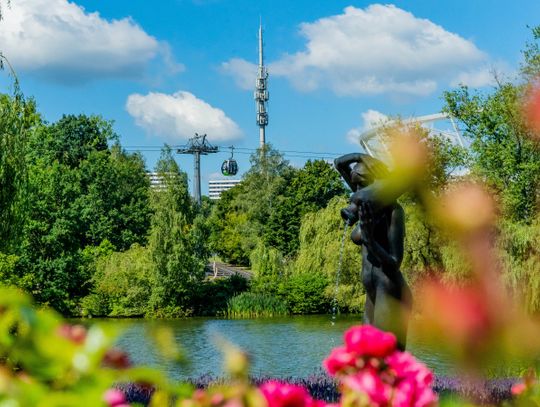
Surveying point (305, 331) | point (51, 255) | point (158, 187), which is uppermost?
point (158, 187)

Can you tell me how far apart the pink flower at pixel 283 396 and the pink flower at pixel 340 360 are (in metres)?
0.24

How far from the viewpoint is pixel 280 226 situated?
50062 mm

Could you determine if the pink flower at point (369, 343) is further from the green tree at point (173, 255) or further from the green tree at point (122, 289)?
the green tree at point (122, 289)

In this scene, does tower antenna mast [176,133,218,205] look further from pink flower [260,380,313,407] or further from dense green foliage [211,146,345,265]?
pink flower [260,380,313,407]

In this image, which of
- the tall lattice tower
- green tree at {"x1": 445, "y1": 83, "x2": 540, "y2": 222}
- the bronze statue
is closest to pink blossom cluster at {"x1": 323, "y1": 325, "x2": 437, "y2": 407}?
the bronze statue

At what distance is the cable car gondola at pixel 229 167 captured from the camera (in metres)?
75.8

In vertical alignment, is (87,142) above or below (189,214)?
above

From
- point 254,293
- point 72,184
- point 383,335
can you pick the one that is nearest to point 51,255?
point 72,184

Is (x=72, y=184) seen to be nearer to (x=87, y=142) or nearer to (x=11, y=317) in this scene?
(x=87, y=142)

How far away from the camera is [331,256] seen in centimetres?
3419

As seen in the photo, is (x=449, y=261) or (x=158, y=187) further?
(x=158, y=187)

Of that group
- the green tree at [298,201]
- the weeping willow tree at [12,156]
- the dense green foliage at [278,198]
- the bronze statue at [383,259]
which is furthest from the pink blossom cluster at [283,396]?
the green tree at [298,201]

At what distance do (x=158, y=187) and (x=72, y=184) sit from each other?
4125 millimetres

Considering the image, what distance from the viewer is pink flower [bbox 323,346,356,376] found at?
1492 millimetres
